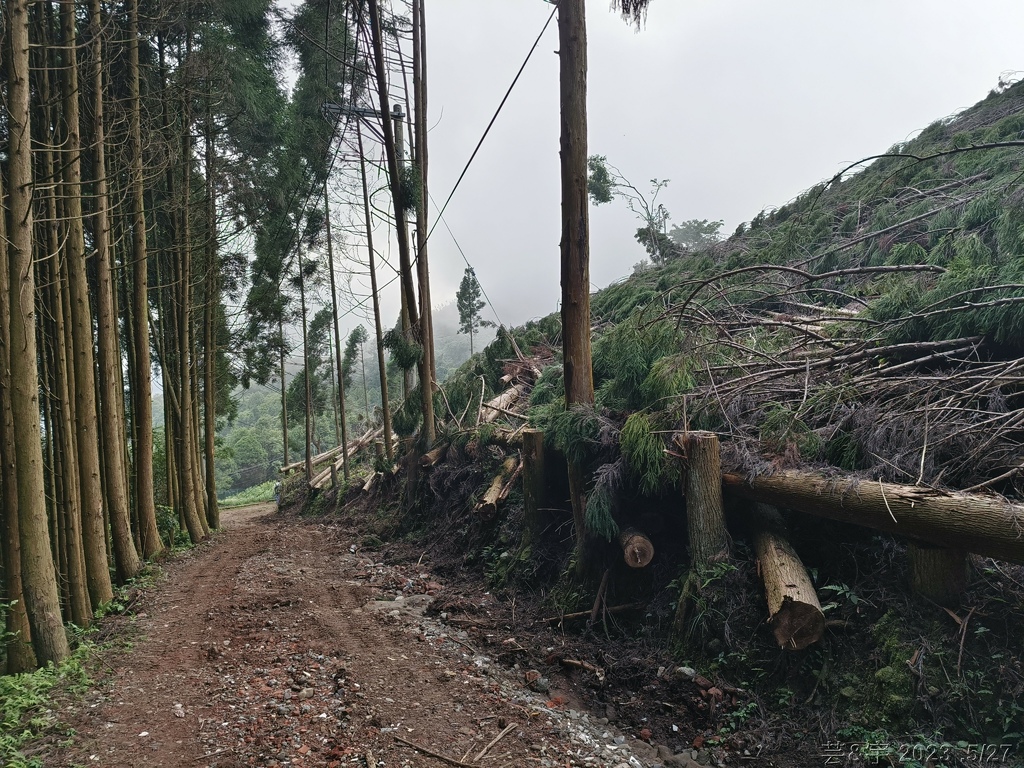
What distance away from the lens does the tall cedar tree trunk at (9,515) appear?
13.5ft

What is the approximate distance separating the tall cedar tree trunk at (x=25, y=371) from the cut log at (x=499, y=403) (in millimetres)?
5376

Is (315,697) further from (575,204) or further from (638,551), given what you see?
(575,204)

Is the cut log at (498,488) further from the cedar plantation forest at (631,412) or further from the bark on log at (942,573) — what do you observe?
the bark on log at (942,573)

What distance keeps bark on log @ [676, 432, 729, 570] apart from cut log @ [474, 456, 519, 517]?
316cm

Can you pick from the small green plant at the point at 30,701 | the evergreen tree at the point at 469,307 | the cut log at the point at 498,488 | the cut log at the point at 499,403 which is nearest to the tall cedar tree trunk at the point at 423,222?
the cut log at the point at 499,403

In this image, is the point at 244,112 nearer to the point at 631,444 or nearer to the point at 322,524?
the point at 322,524

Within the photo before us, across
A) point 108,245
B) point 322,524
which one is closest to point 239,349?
point 322,524

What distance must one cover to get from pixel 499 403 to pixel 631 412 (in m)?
4.06

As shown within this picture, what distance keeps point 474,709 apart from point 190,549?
Result: 840cm

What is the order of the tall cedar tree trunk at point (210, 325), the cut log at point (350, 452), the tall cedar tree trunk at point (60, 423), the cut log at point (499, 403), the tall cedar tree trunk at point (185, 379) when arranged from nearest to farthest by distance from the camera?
the tall cedar tree trunk at point (60, 423)
the cut log at point (499, 403)
the tall cedar tree trunk at point (185, 379)
the tall cedar tree trunk at point (210, 325)
the cut log at point (350, 452)

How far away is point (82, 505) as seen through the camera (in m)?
5.69

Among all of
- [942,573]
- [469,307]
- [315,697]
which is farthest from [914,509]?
[469,307]

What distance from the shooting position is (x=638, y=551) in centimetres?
418

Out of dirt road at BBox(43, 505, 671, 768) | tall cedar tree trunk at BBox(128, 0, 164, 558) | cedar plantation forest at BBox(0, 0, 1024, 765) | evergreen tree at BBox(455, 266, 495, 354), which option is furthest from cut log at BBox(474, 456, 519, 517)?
evergreen tree at BBox(455, 266, 495, 354)
